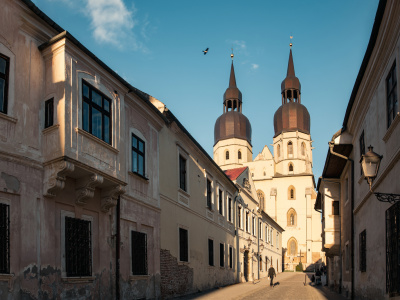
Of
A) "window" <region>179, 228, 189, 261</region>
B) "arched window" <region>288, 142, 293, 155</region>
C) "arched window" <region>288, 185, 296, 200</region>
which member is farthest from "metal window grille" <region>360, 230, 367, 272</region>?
"arched window" <region>288, 142, 293, 155</region>

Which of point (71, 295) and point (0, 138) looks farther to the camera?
point (71, 295)

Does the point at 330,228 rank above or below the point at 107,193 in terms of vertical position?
below

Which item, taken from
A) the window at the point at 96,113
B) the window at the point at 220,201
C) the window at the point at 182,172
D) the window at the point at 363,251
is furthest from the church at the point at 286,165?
the window at the point at 96,113

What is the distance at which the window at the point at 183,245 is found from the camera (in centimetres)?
1945

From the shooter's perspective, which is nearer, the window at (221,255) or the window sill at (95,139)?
the window sill at (95,139)

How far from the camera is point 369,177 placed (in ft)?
29.7

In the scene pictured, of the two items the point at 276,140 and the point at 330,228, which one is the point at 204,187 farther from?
the point at 276,140

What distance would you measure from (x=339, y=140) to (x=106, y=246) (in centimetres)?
930

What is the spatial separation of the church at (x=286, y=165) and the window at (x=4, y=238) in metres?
64.1

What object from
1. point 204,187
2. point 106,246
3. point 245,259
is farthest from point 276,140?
point 106,246

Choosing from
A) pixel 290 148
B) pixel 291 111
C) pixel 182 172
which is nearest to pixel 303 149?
pixel 290 148

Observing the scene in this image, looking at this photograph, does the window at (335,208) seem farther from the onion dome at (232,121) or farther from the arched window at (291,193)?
the onion dome at (232,121)

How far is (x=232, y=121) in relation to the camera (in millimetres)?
81750

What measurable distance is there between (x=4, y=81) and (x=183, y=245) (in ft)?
39.4
